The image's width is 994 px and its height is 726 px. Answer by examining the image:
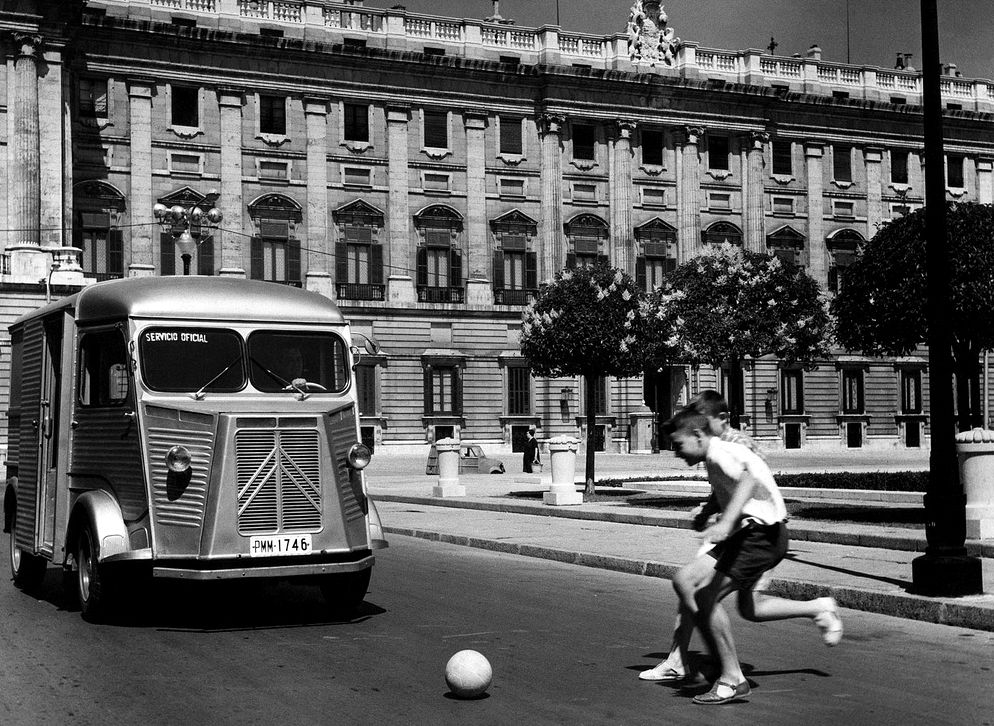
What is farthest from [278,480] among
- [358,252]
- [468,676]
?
[358,252]

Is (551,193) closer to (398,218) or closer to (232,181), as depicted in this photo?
(398,218)

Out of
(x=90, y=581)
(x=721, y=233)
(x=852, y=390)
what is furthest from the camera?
(x=852, y=390)

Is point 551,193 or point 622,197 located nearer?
point 551,193

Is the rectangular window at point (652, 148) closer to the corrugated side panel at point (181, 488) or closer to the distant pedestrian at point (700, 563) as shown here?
the corrugated side panel at point (181, 488)

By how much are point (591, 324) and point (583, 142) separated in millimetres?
33398

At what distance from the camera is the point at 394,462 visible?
52438 millimetres

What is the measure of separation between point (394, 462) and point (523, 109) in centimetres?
1759

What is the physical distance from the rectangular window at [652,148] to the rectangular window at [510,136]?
6341 millimetres

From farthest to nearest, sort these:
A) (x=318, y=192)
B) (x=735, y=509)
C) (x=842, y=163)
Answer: (x=842, y=163) → (x=318, y=192) → (x=735, y=509)

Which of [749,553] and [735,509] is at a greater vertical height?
[735,509]

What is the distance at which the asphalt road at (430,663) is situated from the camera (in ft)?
25.1

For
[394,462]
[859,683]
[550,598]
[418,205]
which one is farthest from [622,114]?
[859,683]

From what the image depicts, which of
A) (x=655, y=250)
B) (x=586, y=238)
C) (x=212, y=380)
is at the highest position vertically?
(x=586, y=238)

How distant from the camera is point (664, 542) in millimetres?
18109
